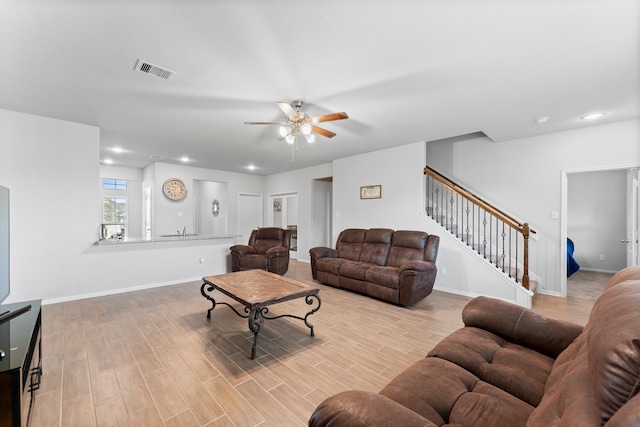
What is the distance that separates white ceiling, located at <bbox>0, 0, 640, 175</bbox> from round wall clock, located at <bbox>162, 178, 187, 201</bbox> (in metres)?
2.82

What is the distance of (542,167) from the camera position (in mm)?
4227

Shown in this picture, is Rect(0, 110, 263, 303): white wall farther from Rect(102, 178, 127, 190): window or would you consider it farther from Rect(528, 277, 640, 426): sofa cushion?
Rect(528, 277, 640, 426): sofa cushion

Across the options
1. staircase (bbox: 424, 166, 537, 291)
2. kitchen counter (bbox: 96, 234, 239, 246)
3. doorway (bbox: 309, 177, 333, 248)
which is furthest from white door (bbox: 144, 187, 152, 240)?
staircase (bbox: 424, 166, 537, 291)

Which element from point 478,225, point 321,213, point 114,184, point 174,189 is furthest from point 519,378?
point 114,184

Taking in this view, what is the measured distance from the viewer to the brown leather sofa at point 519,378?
26.1 inches

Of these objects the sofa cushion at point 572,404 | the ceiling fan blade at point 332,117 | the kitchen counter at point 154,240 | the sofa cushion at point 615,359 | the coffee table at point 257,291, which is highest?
the ceiling fan blade at point 332,117

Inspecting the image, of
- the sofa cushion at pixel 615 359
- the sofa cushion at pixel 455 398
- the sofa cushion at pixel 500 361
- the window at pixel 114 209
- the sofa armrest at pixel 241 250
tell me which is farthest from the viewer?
the window at pixel 114 209

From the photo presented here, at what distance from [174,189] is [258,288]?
17.0 feet

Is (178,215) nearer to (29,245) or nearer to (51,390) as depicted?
(29,245)

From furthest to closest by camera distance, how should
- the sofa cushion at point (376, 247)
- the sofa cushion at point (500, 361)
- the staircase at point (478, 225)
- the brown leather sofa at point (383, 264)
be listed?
the sofa cushion at point (376, 247)
the staircase at point (478, 225)
the brown leather sofa at point (383, 264)
the sofa cushion at point (500, 361)

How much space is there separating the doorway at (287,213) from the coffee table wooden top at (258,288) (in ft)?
14.5

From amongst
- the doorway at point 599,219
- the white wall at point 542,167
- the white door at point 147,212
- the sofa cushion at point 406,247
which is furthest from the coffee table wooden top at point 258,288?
the doorway at point 599,219

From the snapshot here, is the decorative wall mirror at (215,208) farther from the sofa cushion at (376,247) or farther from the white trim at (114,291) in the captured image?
the sofa cushion at (376,247)

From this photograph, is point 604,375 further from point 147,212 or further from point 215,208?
point 147,212
